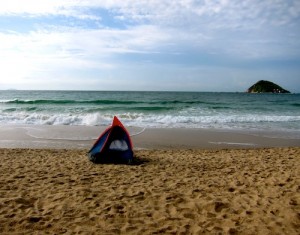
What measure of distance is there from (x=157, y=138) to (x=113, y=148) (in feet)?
13.2

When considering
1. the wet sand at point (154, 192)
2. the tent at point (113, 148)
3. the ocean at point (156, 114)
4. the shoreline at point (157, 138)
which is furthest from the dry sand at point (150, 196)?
the ocean at point (156, 114)

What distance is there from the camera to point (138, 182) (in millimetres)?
5820

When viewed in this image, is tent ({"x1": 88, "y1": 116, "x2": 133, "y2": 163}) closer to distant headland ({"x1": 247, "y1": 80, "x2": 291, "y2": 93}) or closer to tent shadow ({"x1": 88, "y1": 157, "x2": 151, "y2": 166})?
tent shadow ({"x1": 88, "y1": 157, "x2": 151, "y2": 166})

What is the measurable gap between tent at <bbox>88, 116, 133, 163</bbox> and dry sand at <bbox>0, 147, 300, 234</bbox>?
0.36m

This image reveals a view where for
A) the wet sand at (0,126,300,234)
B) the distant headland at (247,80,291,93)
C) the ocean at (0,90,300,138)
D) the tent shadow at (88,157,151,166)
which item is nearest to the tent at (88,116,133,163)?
the tent shadow at (88,157,151,166)

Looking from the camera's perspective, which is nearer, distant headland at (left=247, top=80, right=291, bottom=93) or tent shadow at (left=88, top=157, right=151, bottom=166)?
tent shadow at (left=88, top=157, right=151, bottom=166)

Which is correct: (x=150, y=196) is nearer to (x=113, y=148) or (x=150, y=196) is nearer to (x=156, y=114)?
(x=113, y=148)

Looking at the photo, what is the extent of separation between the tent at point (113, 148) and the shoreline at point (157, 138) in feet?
6.28

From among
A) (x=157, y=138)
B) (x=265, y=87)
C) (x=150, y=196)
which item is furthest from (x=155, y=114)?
(x=265, y=87)

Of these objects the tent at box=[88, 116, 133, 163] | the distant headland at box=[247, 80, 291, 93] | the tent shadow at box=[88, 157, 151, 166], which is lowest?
the tent shadow at box=[88, 157, 151, 166]

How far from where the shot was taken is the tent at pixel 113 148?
25.2 feet

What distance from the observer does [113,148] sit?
26.0ft

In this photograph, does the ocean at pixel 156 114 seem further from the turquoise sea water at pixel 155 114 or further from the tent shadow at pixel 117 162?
the tent shadow at pixel 117 162

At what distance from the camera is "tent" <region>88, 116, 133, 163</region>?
25.2ft
